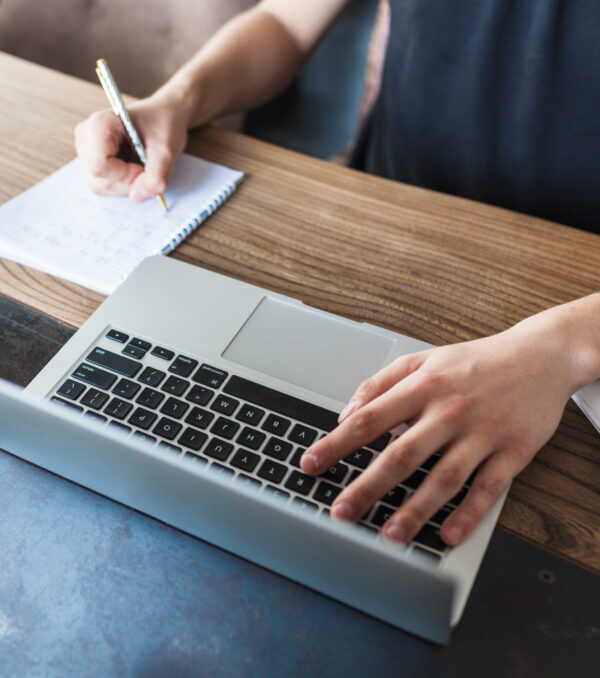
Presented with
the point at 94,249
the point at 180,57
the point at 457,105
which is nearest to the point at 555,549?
the point at 94,249

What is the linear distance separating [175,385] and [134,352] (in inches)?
2.2

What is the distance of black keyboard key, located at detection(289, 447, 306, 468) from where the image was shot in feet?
1.46

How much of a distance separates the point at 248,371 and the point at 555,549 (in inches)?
10.9

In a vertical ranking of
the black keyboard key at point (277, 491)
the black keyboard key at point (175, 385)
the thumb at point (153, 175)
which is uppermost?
the thumb at point (153, 175)

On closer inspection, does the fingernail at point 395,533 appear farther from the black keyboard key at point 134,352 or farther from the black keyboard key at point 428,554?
the black keyboard key at point 134,352

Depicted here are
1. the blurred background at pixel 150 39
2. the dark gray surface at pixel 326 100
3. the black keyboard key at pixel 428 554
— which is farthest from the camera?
the dark gray surface at pixel 326 100

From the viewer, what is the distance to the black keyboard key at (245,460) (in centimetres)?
44

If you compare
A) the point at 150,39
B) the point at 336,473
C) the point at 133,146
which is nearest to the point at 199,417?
the point at 336,473

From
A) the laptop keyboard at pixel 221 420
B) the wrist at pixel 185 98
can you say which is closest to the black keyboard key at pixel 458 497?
the laptop keyboard at pixel 221 420

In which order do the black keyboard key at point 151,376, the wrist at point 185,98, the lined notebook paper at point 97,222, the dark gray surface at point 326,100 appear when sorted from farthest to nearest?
the dark gray surface at point 326,100 < the wrist at point 185,98 < the lined notebook paper at point 97,222 < the black keyboard key at point 151,376

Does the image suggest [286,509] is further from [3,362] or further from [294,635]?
[3,362]

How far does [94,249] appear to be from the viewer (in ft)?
2.14

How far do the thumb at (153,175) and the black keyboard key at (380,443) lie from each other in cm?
42

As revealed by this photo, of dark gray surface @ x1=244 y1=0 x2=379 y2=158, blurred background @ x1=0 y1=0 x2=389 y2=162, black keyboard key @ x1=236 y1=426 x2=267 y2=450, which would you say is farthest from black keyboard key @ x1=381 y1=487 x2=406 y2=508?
dark gray surface @ x1=244 y1=0 x2=379 y2=158
